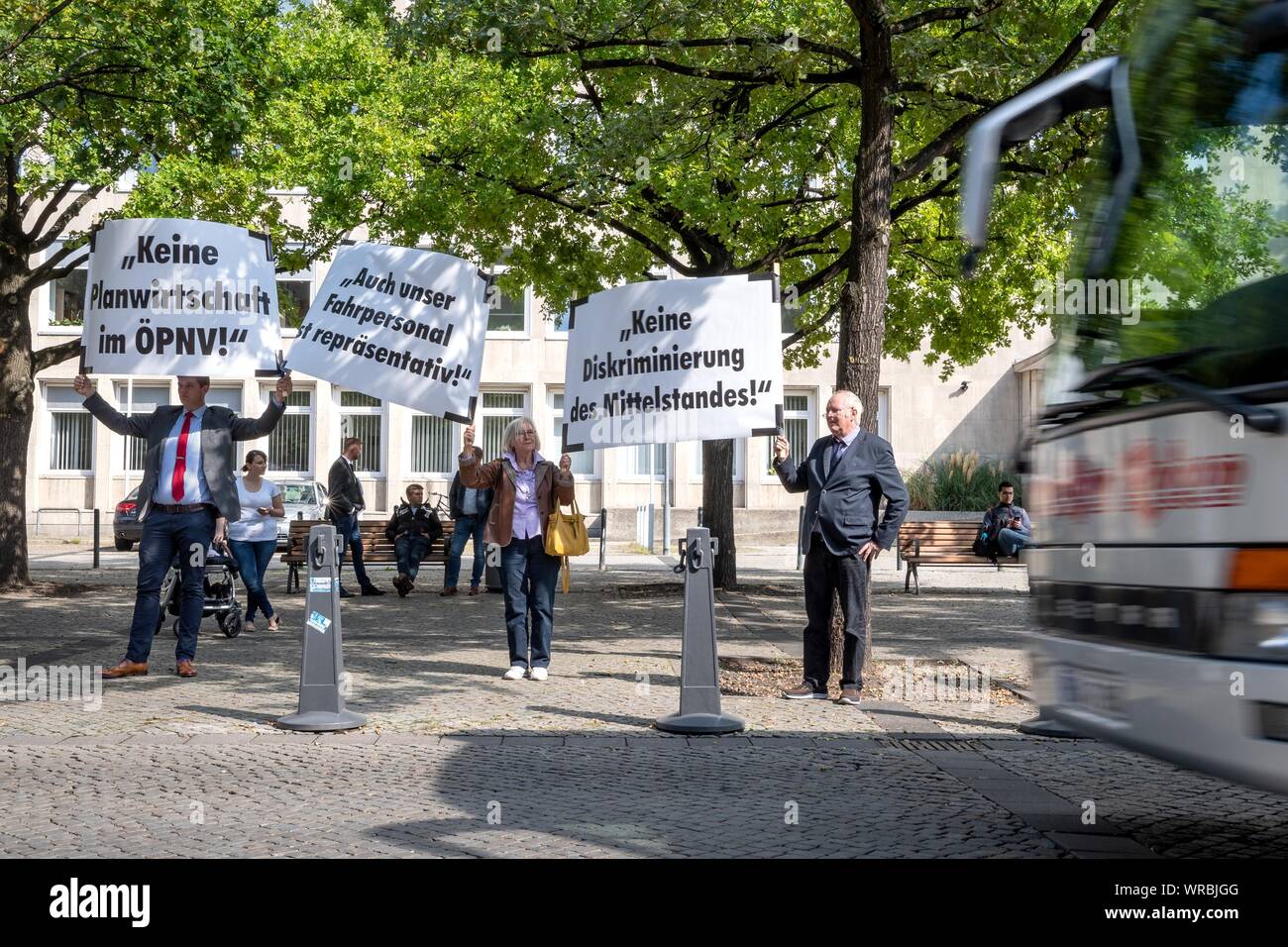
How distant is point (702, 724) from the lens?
25.4 feet

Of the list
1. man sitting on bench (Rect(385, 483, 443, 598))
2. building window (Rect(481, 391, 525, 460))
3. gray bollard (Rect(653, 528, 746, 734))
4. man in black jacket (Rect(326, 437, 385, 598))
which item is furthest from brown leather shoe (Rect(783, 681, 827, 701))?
building window (Rect(481, 391, 525, 460))

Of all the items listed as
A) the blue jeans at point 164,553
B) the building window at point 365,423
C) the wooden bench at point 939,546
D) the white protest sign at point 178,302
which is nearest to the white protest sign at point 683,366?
the white protest sign at point 178,302

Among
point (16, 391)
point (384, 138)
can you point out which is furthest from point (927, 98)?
point (16, 391)

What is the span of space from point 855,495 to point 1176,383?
473cm

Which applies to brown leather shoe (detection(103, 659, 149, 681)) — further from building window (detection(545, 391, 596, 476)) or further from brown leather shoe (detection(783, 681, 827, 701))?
building window (detection(545, 391, 596, 476))

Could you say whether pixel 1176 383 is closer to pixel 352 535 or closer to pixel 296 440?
pixel 352 535

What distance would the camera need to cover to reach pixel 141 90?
14.0 m

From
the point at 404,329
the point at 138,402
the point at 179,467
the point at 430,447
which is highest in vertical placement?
the point at 138,402

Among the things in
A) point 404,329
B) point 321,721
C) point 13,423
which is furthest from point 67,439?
point 321,721

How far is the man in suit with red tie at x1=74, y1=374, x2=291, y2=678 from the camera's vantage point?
30.4ft

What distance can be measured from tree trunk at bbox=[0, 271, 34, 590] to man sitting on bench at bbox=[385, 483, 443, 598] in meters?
4.69

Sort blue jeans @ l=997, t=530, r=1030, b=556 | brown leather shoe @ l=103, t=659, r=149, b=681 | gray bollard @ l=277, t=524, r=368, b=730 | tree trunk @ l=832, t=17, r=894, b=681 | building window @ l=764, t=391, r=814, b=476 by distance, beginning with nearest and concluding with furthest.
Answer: gray bollard @ l=277, t=524, r=368, b=730
brown leather shoe @ l=103, t=659, r=149, b=681
tree trunk @ l=832, t=17, r=894, b=681
blue jeans @ l=997, t=530, r=1030, b=556
building window @ l=764, t=391, r=814, b=476

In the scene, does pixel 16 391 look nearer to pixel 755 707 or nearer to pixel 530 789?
pixel 755 707
